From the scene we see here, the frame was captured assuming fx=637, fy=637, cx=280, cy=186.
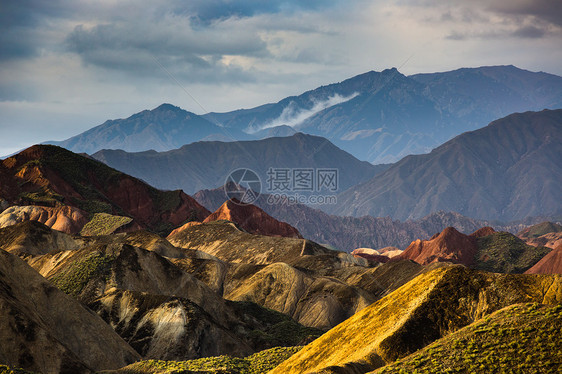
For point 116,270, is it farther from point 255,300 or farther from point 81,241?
point 81,241

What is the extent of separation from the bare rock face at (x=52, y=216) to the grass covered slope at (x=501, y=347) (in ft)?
490

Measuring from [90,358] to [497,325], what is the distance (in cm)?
4040

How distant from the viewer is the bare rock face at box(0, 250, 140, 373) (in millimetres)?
52312

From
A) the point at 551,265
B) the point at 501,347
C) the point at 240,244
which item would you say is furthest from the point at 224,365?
the point at 551,265

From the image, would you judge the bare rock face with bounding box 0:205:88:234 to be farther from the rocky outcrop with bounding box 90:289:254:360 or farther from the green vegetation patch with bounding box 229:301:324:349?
the rocky outcrop with bounding box 90:289:254:360

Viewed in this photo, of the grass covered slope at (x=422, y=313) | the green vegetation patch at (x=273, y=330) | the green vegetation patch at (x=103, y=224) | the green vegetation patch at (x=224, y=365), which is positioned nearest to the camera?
the grass covered slope at (x=422, y=313)

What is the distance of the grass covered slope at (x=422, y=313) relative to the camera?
43.9 meters

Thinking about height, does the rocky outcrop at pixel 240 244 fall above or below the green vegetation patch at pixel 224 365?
below

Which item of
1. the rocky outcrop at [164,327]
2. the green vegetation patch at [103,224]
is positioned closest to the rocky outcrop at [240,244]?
the green vegetation patch at [103,224]

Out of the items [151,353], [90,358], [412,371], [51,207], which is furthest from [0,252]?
[51,207]

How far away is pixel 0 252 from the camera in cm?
6619

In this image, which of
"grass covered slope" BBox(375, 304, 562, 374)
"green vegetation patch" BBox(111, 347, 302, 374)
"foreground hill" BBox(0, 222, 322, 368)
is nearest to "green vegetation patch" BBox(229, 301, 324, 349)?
"foreground hill" BBox(0, 222, 322, 368)

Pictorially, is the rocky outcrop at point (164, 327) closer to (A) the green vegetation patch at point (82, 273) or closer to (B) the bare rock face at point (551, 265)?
(A) the green vegetation patch at point (82, 273)

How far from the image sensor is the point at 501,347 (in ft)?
123
